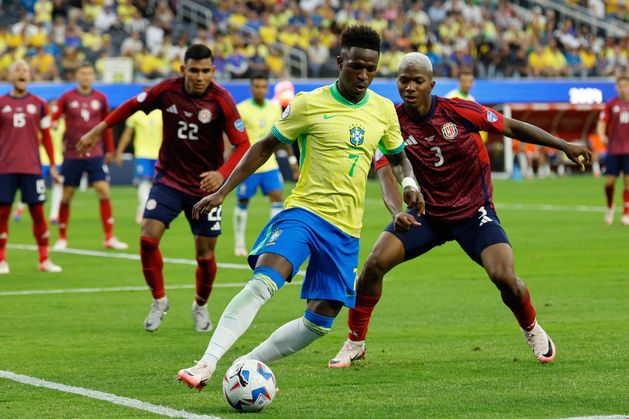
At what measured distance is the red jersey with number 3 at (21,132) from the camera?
15867mm

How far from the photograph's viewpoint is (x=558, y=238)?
20.2 metres

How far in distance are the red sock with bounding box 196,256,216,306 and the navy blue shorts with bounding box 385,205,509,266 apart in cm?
238

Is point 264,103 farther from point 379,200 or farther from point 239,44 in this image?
point 239,44

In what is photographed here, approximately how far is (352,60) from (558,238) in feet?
42.9

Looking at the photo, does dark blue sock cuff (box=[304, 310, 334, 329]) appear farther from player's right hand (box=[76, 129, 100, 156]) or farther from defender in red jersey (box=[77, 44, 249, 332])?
player's right hand (box=[76, 129, 100, 156])

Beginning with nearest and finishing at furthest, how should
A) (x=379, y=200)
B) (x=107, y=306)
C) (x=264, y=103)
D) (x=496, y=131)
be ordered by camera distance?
(x=496, y=131)
(x=107, y=306)
(x=264, y=103)
(x=379, y=200)

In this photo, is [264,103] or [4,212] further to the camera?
[264,103]

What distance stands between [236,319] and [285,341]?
559 millimetres

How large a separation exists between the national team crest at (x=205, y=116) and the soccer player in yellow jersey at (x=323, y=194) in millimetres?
2895

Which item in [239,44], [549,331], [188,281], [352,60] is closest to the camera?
[352,60]

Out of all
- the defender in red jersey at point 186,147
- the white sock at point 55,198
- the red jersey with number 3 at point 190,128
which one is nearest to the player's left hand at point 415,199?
the defender in red jersey at point 186,147

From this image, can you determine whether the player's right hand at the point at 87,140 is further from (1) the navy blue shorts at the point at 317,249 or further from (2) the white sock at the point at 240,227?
(2) the white sock at the point at 240,227

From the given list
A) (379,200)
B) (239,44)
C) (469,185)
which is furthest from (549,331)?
(239,44)

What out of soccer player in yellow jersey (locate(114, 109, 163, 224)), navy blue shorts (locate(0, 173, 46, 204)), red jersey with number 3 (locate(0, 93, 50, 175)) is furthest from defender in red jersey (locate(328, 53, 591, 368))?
soccer player in yellow jersey (locate(114, 109, 163, 224))
